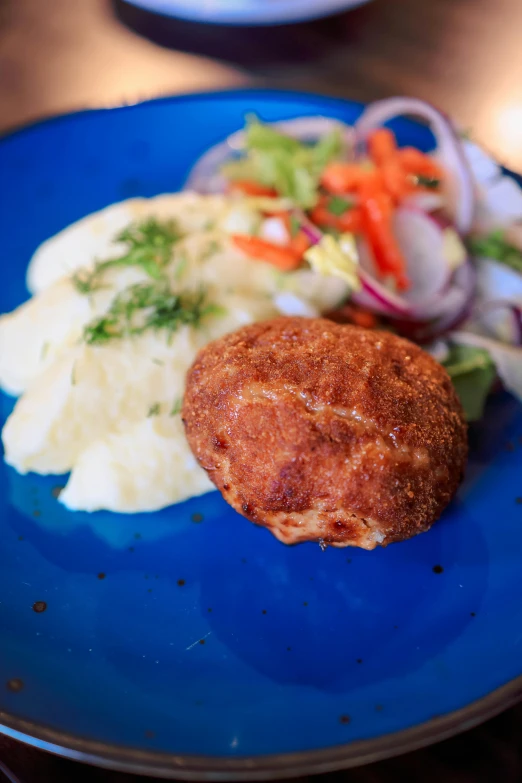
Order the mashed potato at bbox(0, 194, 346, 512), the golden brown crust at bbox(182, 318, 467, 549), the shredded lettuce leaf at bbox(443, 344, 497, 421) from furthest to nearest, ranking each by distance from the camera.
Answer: the shredded lettuce leaf at bbox(443, 344, 497, 421) → the mashed potato at bbox(0, 194, 346, 512) → the golden brown crust at bbox(182, 318, 467, 549)

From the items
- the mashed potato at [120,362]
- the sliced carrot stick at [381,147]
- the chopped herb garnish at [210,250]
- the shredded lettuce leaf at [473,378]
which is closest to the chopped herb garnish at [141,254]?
the mashed potato at [120,362]

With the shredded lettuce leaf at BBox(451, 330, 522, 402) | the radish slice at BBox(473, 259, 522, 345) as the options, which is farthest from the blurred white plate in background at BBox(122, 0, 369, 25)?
the shredded lettuce leaf at BBox(451, 330, 522, 402)

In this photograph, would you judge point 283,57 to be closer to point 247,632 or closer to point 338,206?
point 338,206

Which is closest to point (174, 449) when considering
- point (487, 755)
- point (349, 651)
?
point (349, 651)

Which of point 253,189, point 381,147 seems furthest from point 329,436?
point 381,147

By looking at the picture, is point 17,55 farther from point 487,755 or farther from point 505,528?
point 487,755

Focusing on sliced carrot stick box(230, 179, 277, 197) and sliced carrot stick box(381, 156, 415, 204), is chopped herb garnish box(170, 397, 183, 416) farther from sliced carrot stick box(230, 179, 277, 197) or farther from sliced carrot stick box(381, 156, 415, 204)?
sliced carrot stick box(381, 156, 415, 204)

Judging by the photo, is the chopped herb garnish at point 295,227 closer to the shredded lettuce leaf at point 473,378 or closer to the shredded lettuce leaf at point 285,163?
the shredded lettuce leaf at point 285,163
